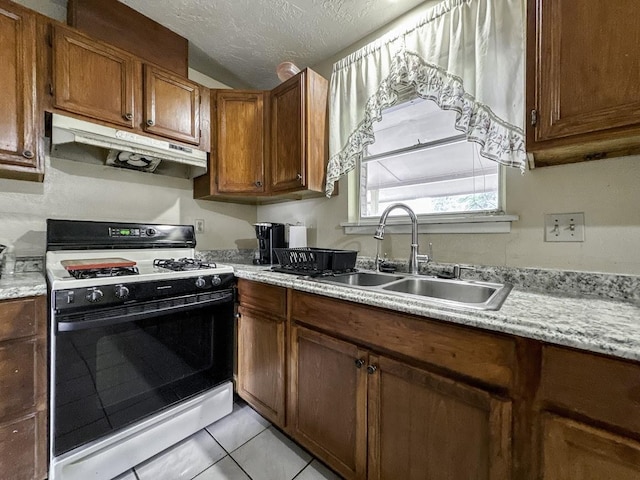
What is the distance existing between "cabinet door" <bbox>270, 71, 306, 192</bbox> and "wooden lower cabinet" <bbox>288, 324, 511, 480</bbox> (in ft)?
3.44

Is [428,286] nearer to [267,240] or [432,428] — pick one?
[432,428]

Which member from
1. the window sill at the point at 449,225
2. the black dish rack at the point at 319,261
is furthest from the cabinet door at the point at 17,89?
the window sill at the point at 449,225

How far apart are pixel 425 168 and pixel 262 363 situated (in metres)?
1.51

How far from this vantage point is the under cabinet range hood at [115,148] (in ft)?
4.50

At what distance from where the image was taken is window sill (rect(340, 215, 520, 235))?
4.33 ft

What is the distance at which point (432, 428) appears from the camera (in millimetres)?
881

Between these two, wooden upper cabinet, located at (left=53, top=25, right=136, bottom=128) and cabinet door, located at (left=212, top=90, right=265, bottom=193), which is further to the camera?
cabinet door, located at (left=212, top=90, right=265, bottom=193)

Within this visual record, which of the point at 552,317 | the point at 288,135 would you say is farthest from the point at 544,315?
the point at 288,135

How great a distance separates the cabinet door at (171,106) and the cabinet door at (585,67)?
74.3 inches

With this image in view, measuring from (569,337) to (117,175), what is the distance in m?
2.41

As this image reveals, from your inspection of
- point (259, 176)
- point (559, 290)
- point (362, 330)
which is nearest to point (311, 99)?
point (259, 176)

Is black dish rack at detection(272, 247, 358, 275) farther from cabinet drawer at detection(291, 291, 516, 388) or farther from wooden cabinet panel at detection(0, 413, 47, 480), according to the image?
wooden cabinet panel at detection(0, 413, 47, 480)

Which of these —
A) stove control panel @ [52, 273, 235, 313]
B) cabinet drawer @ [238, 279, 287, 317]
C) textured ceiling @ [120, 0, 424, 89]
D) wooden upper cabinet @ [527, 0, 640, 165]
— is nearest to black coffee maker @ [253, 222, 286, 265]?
cabinet drawer @ [238, 279, 287, 317]

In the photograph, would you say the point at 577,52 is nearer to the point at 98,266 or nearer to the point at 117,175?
the point at 98,266
